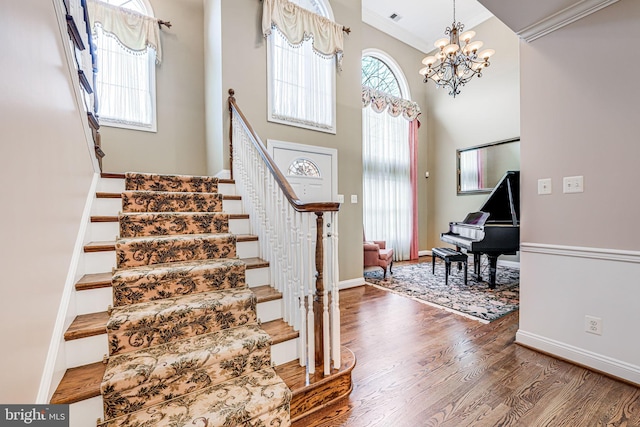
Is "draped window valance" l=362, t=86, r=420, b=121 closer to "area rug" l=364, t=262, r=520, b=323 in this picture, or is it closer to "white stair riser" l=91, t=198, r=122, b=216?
"area rug" l=364, t=262, r=520, b=323

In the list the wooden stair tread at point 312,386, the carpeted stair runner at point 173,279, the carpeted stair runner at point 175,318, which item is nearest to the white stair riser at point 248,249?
the carpeted stair runner at point 173,279

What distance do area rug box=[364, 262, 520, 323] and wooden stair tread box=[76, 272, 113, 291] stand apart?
3.23 m

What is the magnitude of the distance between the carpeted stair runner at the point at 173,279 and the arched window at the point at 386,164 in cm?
397

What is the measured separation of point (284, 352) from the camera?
177 centimetres

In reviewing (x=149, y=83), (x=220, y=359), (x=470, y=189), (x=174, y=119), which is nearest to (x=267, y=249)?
(x=220, y=359)

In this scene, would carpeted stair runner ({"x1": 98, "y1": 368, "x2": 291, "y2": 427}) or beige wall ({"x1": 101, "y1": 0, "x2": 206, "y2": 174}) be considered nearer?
carpeted stair runner ({"x1": 98, "y1": 368, "x2": 291, "y2": 427})

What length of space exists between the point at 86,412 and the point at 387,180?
224 inches

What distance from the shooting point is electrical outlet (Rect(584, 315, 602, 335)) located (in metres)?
1.94

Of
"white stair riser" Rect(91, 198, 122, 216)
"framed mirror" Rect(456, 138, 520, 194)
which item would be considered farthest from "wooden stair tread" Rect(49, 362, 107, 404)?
"framed mirror" Rect(456, 138, 520, 194)

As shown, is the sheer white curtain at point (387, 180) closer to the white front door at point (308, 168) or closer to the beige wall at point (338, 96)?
the beige wall at point (338, 96)

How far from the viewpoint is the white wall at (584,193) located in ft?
5.96

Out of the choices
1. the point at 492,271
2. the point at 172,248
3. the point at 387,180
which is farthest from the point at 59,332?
the point at 387,180

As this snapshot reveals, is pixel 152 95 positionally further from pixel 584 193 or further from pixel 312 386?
pixel 584 193

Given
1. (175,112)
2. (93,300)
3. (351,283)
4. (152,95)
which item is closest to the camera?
(93,300)
